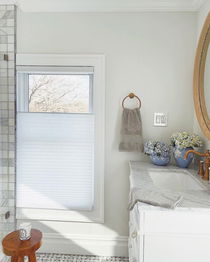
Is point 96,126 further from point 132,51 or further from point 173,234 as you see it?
point 173,234

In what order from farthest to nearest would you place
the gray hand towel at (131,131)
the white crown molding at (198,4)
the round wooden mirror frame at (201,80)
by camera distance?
the gray hand towel at (131,131) < the white crown molding at (198,4) < the round wooden mirror frame at (201,80)

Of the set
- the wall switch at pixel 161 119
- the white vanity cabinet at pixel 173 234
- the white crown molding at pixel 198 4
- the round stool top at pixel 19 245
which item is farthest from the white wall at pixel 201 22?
the round stool top at pixel 19 245

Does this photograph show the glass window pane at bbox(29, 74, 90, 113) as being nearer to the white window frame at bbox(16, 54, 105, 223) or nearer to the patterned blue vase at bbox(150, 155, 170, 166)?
the white window frame at bbox(16, 54, 105, 223)

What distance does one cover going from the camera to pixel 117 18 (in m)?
2.06

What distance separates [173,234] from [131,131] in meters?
1.04

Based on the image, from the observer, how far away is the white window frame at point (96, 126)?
2.08 meters

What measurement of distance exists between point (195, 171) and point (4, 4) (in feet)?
7.60

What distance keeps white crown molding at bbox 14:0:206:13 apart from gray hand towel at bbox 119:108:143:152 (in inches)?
36.2

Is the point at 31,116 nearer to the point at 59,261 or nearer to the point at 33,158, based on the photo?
the point at 33,158

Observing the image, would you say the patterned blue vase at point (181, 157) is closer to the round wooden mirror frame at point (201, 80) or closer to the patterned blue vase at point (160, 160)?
the patterned blue vase at point (160, 160)

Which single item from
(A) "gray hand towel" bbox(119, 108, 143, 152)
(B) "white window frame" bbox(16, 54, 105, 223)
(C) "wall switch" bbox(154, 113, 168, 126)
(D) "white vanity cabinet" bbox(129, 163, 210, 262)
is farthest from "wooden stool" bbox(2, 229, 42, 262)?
(C) "wall switch" bbox(154, 113, 168, 126)

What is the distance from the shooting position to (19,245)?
1528mm

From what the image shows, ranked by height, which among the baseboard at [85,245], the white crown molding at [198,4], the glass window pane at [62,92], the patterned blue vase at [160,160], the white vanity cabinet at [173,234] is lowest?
the baseboard at [85,245]

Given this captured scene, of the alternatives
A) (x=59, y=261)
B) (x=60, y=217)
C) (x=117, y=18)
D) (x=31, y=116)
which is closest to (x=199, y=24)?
(x=117, y=18)
